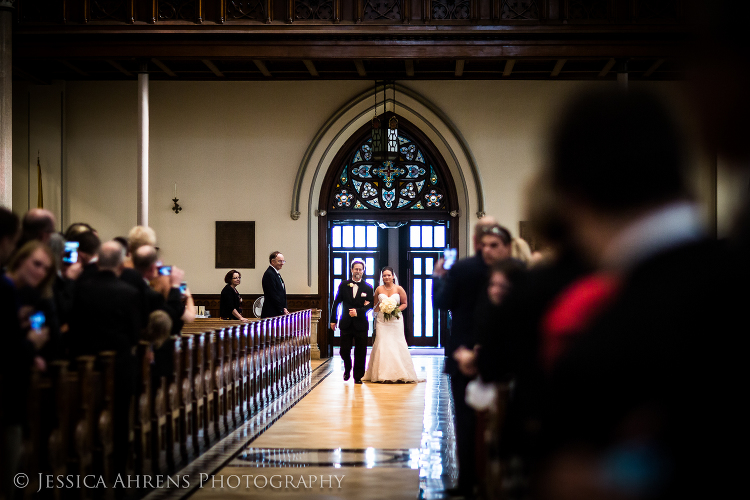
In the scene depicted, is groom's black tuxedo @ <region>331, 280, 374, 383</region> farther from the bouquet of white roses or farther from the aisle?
the aisle

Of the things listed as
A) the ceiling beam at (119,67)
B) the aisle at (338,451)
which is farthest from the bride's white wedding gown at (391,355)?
the ceiling beam at (119,67)

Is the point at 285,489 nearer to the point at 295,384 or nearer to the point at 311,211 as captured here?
the point at 295,384

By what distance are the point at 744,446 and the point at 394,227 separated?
14.7 m

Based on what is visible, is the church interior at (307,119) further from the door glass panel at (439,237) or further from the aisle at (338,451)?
the aisle at (338,451)

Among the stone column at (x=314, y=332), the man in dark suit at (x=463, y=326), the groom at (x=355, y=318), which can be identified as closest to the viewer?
the man in dark suit at (x=463, y=326)

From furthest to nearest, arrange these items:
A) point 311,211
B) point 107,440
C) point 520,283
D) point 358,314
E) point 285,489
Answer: point 311,211 < point 358,314 < point 285,489 < point 107,440 < point 520,283

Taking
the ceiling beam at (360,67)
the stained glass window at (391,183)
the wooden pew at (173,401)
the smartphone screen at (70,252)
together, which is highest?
the ceiling beam at (360,67)

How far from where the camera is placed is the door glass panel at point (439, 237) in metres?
15.6

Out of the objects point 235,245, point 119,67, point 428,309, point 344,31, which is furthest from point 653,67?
point 119,67

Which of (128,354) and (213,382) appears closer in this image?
(128,354)

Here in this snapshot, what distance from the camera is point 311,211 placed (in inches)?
578

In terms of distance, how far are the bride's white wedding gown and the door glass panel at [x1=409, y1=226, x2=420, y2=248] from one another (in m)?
4.36

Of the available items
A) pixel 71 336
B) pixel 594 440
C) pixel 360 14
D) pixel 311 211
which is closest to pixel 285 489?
pixel 71 336

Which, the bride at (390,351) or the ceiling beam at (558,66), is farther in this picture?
the ceiling beam at (558,66)
